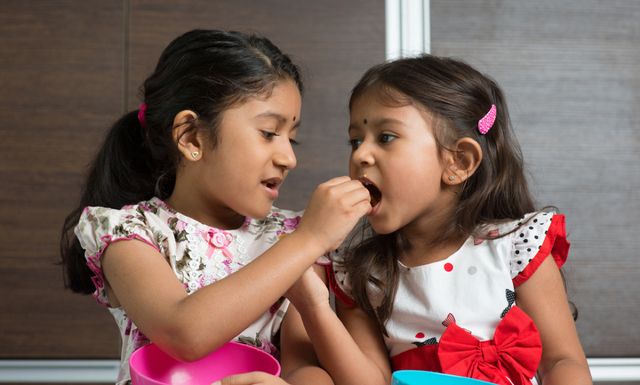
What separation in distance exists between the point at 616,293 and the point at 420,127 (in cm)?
96

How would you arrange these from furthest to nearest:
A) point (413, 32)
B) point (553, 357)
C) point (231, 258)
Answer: point (413, 32), point (231, 258), point (553, 357)

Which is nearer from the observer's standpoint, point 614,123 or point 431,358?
point 431,358

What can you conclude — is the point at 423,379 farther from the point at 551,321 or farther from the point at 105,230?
the point at 105,230

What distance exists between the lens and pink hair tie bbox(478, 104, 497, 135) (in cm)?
91

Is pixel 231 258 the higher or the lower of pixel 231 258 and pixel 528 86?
the lower

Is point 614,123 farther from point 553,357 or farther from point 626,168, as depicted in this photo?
point 553,357

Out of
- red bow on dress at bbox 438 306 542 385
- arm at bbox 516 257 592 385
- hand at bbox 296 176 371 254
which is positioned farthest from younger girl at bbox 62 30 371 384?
arm at bbox 516 257 592 385

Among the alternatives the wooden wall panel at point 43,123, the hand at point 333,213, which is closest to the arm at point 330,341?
the hand at point 333,213

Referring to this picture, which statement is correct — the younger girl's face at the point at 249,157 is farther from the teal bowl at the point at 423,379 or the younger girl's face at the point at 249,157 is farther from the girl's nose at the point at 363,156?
the teal bowl at the point at 423,379

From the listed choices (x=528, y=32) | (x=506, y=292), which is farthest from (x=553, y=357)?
(x=528, y=32)

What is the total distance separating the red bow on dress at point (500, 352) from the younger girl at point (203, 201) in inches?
8.1

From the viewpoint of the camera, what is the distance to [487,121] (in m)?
0.92

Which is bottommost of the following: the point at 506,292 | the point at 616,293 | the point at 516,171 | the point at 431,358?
the point at 616,293

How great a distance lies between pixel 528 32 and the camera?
1418mm
